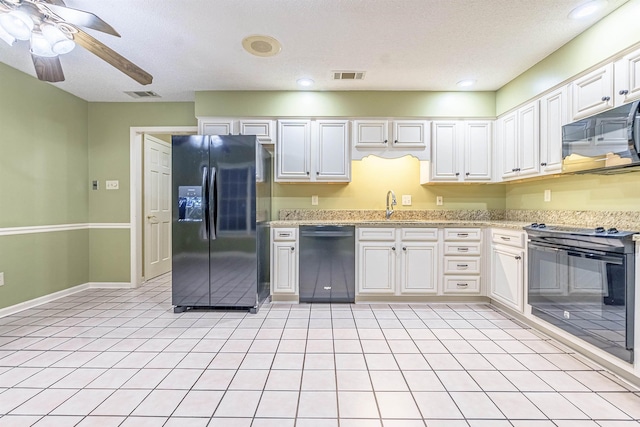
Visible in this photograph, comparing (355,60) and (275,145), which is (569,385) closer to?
(355,60)

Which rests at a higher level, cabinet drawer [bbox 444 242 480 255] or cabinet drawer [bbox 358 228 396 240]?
cabinet drawer [bbox 358 228 396 240]

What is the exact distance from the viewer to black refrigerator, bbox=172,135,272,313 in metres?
3.12

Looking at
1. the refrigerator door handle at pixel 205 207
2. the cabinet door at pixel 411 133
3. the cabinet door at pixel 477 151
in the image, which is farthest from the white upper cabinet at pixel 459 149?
the refrigerator door handle at pixel 205 207

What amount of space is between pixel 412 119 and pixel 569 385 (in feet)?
9.41

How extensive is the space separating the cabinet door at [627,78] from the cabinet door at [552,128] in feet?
1.58

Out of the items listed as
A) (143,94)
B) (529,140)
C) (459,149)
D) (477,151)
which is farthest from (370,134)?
(143,94)

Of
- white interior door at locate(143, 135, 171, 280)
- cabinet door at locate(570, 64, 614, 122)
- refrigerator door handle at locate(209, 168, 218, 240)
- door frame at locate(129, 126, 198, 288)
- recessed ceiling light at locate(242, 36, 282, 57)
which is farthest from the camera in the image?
white interior door at locate(143, 135, 171, 280)

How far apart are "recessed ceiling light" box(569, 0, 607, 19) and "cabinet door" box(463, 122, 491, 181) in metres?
1.47

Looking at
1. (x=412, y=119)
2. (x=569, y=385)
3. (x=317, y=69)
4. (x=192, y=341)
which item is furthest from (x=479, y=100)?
(x=192, y=341)

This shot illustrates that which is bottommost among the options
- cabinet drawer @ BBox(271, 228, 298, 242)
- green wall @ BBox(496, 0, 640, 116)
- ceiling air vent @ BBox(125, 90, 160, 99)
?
cabinet drawer @ BBox(271, 228, 298, 242)

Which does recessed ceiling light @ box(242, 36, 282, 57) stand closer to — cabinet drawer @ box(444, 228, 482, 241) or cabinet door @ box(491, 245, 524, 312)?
cabinet drawer @ box(444, 228, 482, 241)

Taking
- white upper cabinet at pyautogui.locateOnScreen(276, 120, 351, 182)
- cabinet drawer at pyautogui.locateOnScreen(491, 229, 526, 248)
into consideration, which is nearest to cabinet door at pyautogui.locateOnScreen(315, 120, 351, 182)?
white upper cabinet at pyautogui.locateOnScreen(276, 120, 351, 182)

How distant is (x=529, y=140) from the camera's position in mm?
3104

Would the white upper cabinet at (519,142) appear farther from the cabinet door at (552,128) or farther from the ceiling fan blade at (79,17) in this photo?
the ceiling fan blade at (79,17)
